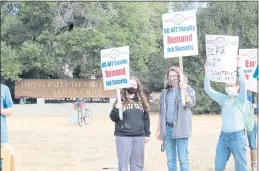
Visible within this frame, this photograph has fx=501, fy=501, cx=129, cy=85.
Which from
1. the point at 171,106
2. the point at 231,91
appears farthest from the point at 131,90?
the point at 231,91

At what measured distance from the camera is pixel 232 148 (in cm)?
506

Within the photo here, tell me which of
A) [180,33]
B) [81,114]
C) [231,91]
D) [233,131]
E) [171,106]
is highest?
[180,33]

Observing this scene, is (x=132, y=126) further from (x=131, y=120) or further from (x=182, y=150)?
(x=182, y=150)

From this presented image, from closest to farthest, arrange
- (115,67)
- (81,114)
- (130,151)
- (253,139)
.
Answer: (130,151)
(115,67)
(253,139)
(81,114)

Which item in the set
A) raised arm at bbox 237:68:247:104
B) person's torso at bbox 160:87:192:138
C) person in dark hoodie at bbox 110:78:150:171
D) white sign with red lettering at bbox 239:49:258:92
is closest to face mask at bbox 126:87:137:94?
person in dark hoodie at bbox 110:78:150:171

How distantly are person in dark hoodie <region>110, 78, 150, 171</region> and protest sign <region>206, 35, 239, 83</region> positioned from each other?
91cm

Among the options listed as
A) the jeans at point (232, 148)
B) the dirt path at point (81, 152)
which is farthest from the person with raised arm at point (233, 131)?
the dirt path at point (81, 152)

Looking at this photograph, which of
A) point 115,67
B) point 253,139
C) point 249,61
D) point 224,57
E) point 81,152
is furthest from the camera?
point 81,152

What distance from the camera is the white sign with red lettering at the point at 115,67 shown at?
5180 mm

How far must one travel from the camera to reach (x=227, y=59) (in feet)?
17.6

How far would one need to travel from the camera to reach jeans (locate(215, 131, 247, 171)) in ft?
16.5

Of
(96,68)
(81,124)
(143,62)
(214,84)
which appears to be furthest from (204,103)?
(81,124)

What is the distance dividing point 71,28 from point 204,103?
736 cm

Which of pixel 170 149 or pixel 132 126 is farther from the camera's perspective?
pixel 170 149
